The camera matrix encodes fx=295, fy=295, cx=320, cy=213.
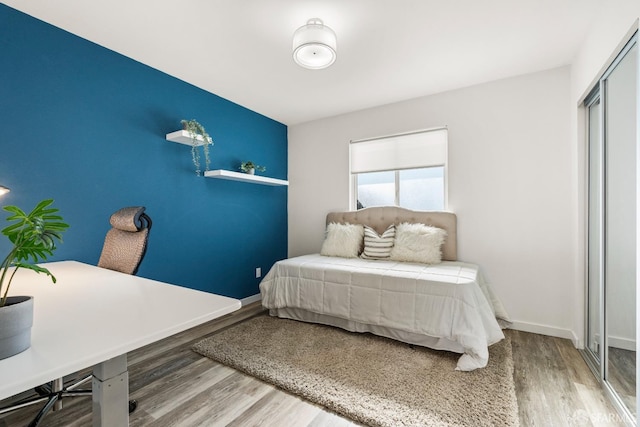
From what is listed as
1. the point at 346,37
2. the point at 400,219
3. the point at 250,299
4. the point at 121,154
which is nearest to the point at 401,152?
the point at 400,219

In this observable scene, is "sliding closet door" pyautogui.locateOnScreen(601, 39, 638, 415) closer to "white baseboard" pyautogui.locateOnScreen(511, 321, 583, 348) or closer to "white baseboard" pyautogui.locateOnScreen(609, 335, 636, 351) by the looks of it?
"white baseboard" pyautogui.locateOnScreen(609, 335, 636, 351)

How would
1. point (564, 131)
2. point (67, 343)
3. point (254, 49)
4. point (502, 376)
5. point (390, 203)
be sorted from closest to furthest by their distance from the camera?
point (67, 343), point (502, 376), point (254, 49), point (564, 131), point (390, 203)

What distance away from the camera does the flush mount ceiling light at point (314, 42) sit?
6.39 ft

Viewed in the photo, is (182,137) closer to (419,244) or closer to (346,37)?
(346,37)

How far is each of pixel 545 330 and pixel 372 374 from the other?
1.84 metres

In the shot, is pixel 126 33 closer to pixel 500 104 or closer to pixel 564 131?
pixel 500 104

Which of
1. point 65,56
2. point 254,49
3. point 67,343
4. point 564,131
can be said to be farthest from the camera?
point 564,131

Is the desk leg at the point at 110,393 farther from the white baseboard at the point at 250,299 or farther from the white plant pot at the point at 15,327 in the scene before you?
the white baseboard at the point at 250,299

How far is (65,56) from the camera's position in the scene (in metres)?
2.16

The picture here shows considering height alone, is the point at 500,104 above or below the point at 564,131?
above

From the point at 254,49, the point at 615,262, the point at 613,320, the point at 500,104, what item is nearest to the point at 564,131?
the point at 500,104

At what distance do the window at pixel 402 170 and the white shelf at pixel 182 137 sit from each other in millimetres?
1874

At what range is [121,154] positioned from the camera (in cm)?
248

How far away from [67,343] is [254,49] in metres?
2.35
